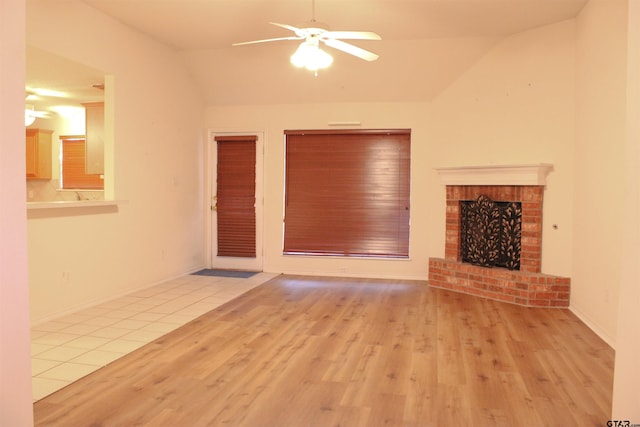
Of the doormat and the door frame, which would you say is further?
the door frame

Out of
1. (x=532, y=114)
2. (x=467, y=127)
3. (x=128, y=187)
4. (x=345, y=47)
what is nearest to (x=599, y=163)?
(x=532, y=114)

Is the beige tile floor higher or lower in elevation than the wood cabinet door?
lower

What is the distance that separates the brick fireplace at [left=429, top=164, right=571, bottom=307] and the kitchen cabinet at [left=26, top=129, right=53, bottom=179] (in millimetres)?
6083

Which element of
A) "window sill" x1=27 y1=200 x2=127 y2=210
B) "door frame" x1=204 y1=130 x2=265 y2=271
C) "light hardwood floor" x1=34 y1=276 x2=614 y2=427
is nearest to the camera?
"light hardwood floor" x1=34 y1=276 x2=614 y2=427

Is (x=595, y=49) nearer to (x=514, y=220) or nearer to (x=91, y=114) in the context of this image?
(x=514, y=220)

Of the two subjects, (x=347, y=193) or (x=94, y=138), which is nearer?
(x=94, y=138)

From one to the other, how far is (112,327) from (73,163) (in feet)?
15.0

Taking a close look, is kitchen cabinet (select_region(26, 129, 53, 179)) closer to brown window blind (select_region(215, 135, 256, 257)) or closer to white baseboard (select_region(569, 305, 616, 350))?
brown window blind (select_region(215, 135, 256, 257))

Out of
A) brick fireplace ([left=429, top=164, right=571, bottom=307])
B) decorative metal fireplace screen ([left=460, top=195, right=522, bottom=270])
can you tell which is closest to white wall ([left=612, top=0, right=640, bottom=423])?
brick fireplace ([left=429, top=164, right=571, bottom=307])

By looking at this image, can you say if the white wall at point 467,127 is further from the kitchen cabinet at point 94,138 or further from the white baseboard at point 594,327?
the kitchen cabinet at point 94,138

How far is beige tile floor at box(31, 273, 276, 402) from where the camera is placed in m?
3.28

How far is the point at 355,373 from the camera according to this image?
3.27 m

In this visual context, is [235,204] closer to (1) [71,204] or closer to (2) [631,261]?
(1) [71,204]

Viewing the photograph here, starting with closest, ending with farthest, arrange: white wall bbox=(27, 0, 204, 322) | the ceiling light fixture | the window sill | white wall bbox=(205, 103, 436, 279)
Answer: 1. the ceiling light fixture
2. the window sill
3. white wall bbox=(27, 0, 204, 322)
4. white wall bbox=(205, 103, 436, 279)
